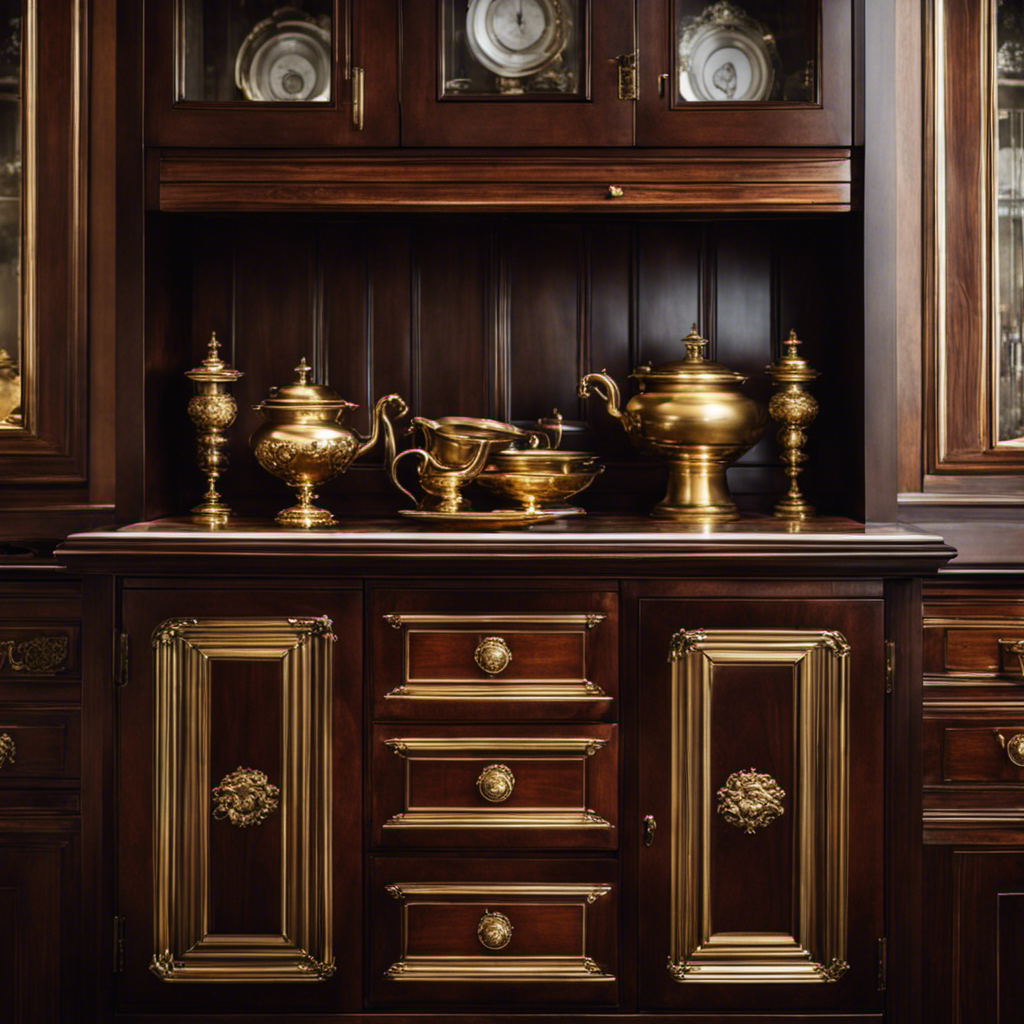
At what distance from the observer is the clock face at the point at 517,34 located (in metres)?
1.91

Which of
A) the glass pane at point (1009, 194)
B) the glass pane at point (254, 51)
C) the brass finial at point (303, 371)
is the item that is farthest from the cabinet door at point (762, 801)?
the glass pane at point (254, 51)

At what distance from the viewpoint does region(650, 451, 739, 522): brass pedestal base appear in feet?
6.60

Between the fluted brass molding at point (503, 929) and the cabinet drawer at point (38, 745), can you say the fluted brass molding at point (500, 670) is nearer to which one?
the fluted brass molding at point (503, 929)

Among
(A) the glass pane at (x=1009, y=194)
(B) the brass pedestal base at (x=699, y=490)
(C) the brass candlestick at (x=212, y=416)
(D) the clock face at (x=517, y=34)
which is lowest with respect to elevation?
(B) the brass pedestal base at (x=699, y=490)

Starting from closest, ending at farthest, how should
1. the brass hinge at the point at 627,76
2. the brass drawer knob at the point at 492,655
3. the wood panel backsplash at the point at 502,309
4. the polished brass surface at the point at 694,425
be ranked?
the brass drawer knob at the point at 492,655 → the brass hinge at the point at 627,76 → the polished brass surface at the point at 694,425 → the wood panel backsplash at the point at 502,309

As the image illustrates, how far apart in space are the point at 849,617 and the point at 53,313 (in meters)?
1.44

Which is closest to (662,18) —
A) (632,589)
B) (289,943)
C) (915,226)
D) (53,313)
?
(915,226)

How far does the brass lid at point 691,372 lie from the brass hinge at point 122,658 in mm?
990

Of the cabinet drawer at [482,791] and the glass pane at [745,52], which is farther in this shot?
the glass pane at [745,52]

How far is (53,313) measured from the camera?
6.42 ft

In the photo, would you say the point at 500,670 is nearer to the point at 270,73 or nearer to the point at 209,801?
the point at 209,801

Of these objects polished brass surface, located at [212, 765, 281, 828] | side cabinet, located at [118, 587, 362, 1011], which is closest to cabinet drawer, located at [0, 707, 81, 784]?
side cabinet, located at [118, 587, 362, 1011]

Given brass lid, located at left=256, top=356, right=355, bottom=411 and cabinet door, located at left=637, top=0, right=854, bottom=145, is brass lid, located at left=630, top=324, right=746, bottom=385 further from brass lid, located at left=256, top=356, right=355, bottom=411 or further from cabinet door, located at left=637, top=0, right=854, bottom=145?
brass lid, located at left=256, top=356, right=355, bottom=411

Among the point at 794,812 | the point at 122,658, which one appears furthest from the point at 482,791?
the point at 122,658
